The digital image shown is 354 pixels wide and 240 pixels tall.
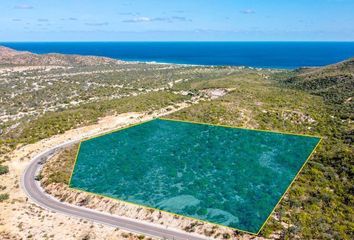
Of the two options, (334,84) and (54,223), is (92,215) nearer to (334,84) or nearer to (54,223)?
(54,223)

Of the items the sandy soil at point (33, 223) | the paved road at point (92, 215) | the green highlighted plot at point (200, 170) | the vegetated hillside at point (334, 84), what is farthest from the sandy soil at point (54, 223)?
the vegetated hillside at point (334, 84)

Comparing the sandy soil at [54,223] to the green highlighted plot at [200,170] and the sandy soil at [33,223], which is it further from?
the green highlighted plot at [200,170]

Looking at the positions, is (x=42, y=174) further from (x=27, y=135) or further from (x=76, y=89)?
(x=76, y=89)

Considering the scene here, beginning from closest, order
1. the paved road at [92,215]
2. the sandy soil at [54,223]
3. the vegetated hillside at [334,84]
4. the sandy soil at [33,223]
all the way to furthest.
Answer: the paved road at [92,215]
the sandy soil at [54,223]
the sandy soil at [33,223]
the vegetated hillside at [334,84]

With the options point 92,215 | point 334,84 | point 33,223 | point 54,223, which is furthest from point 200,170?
point 334,84

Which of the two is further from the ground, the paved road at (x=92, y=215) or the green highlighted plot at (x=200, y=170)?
the green highlighted plot at (x=200, y=170)

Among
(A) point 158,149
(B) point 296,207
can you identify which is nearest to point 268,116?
(A) point 158,149
